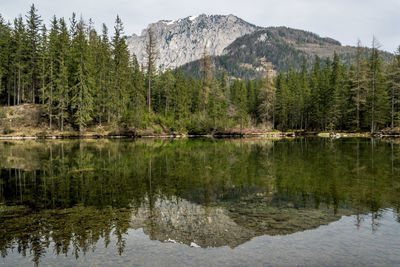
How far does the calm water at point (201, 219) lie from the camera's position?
5738 millimetres

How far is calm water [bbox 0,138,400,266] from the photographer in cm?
574

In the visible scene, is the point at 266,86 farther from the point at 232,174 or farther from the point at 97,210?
the point at 97,210

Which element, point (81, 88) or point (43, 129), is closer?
point (81, 88)

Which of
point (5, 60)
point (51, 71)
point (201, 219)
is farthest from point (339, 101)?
point (5, 60)

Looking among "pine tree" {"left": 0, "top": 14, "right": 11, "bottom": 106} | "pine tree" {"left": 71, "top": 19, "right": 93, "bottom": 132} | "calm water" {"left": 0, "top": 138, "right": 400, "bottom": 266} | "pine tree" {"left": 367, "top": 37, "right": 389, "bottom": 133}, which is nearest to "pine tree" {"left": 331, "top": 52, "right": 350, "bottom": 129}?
"pine tree" {"left": 367, "top": 37, "right": 389, "bottom": 133}

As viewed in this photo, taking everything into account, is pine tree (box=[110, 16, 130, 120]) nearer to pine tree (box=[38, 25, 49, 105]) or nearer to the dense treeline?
the dense treeline

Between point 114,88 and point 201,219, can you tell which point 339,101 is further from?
point 201,219

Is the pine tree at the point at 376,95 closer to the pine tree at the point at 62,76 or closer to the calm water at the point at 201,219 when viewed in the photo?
the calm water at the point at 201,219

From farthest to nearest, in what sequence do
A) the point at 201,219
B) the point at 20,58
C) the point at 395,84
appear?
the point at 20,58 → the point at 395,84 → the point at 201,219

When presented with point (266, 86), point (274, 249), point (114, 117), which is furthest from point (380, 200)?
point (266, 86)

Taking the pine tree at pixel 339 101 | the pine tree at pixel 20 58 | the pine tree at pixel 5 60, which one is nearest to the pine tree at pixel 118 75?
the pine tree at pixel 20 58

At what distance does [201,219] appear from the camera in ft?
26.2

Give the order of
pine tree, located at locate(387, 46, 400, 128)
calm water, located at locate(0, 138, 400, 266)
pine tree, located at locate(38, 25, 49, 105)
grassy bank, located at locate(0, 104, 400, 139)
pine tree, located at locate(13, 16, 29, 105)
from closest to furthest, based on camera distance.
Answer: calm water, located at locate(0, 138, 400, 266)
grassy bank, located at locate(0, 104, 400, 139)
pine tree, located at locate(38, 25, 49, 105)
pine tree, located at locate(387, 46, 400, 128)
pine tree, located at locate(13, 16, 29, 105)

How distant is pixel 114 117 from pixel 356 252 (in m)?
55.0
